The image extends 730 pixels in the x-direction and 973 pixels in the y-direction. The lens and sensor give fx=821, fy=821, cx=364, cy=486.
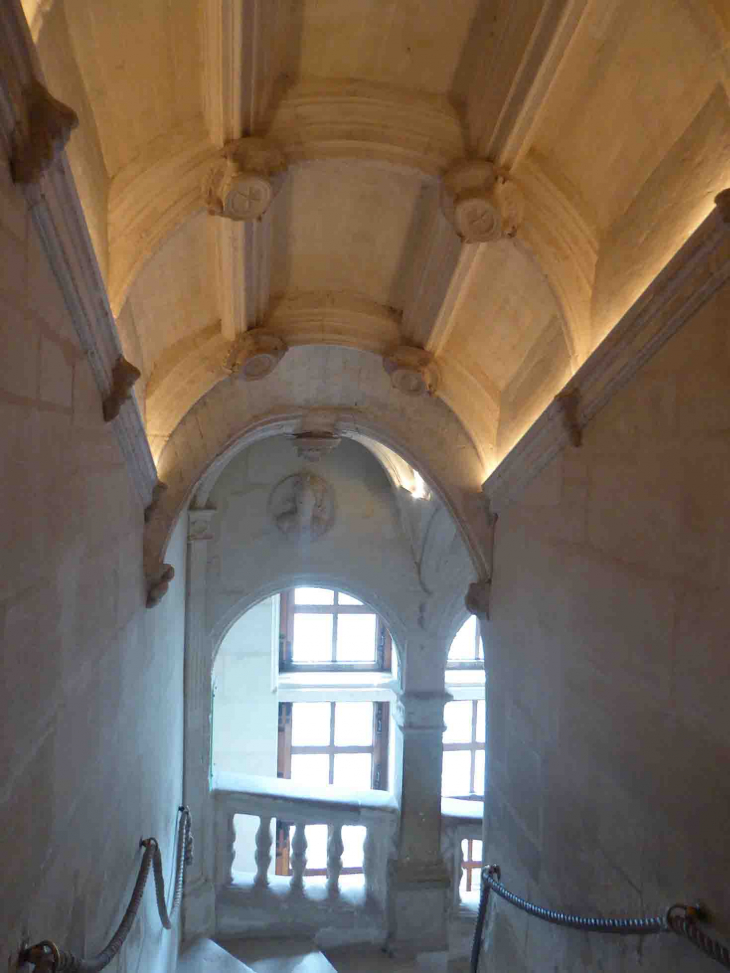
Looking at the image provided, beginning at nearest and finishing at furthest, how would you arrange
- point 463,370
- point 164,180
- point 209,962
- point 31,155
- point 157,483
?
1. point 31,155
2. point 164,180
3. point 157,483
4. point 463,370
5. point 209,962

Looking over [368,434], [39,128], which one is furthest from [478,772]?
[39,128]

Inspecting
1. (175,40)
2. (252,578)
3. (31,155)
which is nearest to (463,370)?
(175,40)

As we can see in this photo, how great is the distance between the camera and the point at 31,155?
1.31 meters

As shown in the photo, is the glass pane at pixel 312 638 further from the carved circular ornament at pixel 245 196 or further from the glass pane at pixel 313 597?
the carved circular ornament at pixel 245 196

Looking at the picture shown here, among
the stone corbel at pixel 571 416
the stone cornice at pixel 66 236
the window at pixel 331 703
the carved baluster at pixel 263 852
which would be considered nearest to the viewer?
the stone cornice at pixel 66 236

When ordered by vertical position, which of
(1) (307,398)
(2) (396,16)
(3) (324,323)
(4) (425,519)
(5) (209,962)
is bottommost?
(5) (209,962)

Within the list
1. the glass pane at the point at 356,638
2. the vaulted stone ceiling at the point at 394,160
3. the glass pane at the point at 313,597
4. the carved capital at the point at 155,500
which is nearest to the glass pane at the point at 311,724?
the glass pane at the point at 356,638

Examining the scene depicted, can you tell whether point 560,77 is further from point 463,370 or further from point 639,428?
point 463,370

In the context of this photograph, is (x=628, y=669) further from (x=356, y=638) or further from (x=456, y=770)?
(x=456, y=770)

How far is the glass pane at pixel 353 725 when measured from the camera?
930 centimetres

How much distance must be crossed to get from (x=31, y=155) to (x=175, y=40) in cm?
72

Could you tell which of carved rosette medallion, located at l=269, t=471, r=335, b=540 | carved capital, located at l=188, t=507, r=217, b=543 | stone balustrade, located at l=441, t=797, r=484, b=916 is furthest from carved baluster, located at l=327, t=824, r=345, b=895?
carved capital, located at l=188, t=507, r=217, b=543

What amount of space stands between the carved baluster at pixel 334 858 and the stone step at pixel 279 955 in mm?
371

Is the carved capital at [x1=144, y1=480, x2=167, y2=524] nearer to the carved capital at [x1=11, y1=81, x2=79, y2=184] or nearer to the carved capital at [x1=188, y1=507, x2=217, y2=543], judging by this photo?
the carved capital at [x1=11, y1=81, x2=79, y2=184]
